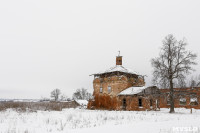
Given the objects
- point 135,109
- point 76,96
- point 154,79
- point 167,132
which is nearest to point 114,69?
point 135,109

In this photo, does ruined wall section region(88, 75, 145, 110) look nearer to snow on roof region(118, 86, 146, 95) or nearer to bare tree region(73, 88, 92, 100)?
snow on roof region(118, 86, 146, 95)

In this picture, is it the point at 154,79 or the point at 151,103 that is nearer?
the point at 154,79

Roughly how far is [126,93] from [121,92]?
165 cm

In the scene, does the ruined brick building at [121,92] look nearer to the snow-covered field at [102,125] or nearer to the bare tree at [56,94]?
the snow-covered field at [102,125]

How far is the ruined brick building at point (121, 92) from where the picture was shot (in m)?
33.9

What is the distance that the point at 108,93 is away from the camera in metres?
38.8

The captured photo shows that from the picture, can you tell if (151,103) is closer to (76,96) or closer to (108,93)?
(108,93)

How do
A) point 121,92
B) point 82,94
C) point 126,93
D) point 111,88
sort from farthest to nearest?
point 82,94, point 111,88, point 121,92, point 126,93

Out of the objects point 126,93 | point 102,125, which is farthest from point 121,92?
point 102,125

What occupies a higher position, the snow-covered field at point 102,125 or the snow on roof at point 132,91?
the snow on roof at point 132,91

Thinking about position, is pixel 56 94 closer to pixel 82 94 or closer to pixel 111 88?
pixel 82 94

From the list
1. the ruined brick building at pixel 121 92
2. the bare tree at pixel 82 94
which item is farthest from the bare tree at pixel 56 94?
the ruined brick building at pixel 121 92

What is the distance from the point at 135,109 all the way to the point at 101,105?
26.6ft

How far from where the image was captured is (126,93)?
116ft
